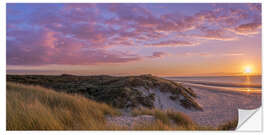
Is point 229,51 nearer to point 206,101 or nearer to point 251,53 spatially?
point 251,53

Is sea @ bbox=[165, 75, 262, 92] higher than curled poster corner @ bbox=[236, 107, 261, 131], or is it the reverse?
sea @ bbox=[165, 75, 262, 92]

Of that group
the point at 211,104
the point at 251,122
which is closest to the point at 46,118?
the point at 251,122

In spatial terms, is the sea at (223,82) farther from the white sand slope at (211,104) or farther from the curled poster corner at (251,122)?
the curled poster corner at (251,122)

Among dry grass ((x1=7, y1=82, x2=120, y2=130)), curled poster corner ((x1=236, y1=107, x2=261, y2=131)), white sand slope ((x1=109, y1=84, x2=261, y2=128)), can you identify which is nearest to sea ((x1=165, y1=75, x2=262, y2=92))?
white sand slope ((x1=109, y1=84, x2=261, y2=128))

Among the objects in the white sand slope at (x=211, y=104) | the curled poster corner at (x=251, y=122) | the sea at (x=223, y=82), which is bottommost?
the white sand slope at (x=211, y=104)

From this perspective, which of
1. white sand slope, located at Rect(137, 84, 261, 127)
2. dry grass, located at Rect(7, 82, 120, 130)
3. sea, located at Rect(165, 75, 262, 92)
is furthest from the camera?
white sand slope, located at Rect(137, 84, 261, 127)

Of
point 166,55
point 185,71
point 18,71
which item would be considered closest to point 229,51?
point 185,71

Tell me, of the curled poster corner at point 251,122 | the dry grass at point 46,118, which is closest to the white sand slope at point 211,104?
the curled poster corner at point 251,122

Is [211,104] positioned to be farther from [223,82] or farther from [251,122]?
[251,122]

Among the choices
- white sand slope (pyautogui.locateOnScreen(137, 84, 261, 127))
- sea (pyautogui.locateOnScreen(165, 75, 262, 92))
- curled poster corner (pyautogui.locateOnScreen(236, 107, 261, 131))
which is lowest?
white sand slope (pyautogui.locateOnScreen(137, 84, 261, 127))

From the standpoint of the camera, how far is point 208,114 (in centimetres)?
461

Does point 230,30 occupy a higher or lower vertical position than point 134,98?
higher

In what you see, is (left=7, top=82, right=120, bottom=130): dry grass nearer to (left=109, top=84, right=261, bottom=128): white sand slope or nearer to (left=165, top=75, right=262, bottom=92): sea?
(left=109, top=84, right=261, bottom=128): white sand slope

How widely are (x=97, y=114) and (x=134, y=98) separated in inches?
120
